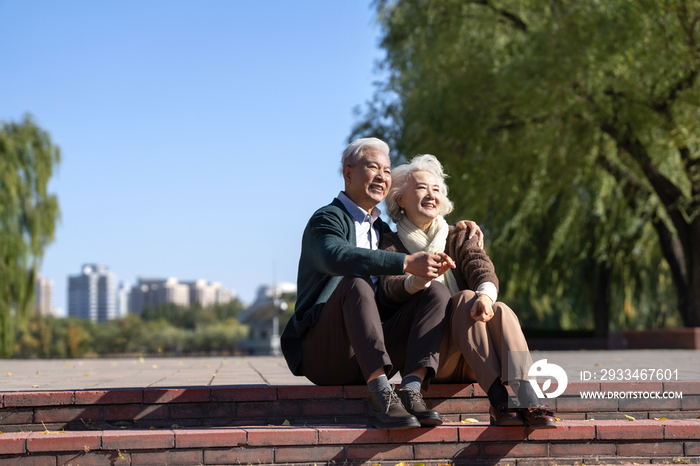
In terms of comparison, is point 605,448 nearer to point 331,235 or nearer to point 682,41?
point 331,235

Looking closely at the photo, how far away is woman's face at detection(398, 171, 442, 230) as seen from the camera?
3389 mm

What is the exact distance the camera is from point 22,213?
1540cm

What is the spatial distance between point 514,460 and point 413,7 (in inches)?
462

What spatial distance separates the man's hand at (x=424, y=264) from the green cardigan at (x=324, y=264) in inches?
1.5

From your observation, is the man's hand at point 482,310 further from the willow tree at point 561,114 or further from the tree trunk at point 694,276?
the tree trunk at point 694,276

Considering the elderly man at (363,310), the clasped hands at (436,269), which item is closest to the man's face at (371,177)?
the elderly man at (363,310)

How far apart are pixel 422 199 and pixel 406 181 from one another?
0.16 m

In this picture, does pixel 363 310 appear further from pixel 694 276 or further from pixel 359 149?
pixel 694 276

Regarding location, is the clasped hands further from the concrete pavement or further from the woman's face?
the concrete pavement

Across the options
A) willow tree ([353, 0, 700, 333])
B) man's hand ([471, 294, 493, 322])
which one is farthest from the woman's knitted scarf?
willow tree ([353, 0, 700, 333])

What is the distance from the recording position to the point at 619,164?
12.0m

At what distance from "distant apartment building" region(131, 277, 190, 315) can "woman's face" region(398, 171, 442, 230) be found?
166 metres

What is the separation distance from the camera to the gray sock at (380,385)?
2828mm

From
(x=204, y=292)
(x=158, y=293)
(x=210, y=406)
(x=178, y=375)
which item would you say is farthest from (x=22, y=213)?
(x=204, y=292)
